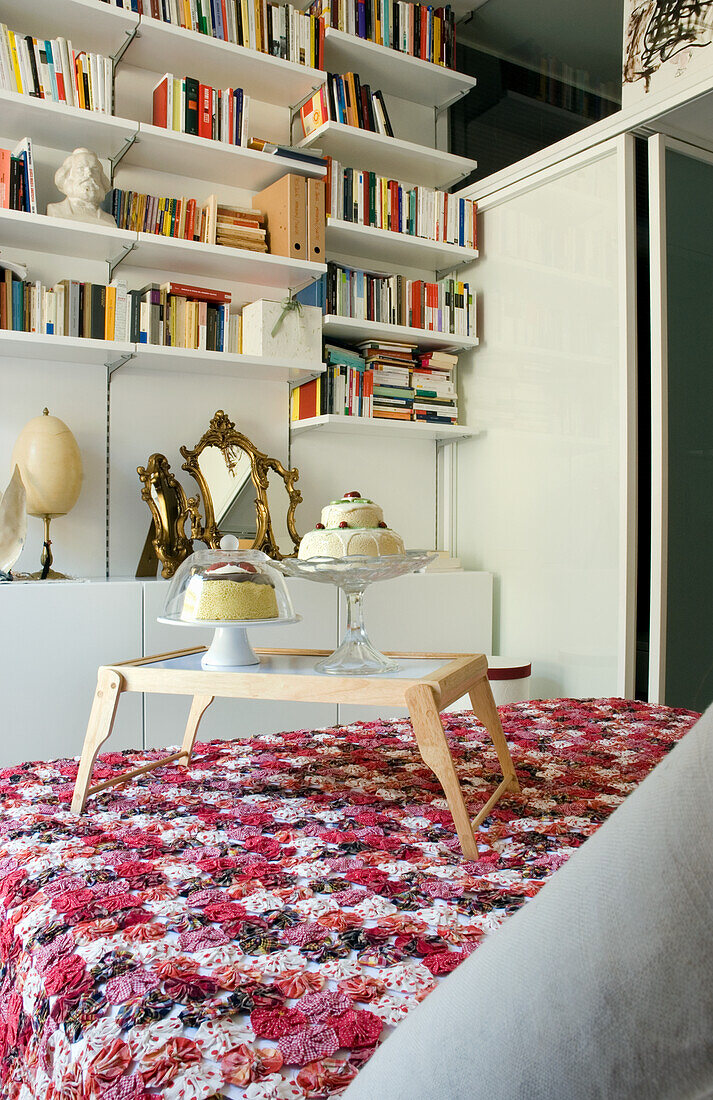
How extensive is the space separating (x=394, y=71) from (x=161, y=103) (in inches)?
43.9

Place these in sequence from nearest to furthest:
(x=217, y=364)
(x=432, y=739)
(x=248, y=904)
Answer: (x=248, y=904)
(x=432, y=739)
(x=217, y=364)

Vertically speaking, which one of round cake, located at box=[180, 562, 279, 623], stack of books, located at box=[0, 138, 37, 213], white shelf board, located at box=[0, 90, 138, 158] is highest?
white shelf board, located at box=[0, 90, 138, 158]

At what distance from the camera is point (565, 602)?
329 cm

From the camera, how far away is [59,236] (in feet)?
9.05

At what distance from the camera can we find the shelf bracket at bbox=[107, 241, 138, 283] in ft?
9.41

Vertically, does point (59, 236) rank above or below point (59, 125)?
below

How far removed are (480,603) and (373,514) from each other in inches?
87.8

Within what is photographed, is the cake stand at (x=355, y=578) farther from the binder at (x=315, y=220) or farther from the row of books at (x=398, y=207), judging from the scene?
the row of books at (x=398, y=207)

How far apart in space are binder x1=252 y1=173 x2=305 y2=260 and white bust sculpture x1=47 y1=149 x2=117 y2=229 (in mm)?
613

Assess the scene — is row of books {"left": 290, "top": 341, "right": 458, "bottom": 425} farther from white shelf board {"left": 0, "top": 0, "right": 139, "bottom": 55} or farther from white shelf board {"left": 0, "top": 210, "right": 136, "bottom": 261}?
white shelf board {"left": 0, "top": 0, "right": 139, "bottom": 55}

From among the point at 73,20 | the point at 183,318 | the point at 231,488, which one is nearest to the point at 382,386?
the point at 231,488

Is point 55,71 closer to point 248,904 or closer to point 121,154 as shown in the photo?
point 121,154

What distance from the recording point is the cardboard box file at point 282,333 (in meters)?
3.06

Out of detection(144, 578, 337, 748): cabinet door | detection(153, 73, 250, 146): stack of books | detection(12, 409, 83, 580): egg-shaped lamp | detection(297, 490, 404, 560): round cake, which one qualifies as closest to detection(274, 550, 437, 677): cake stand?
detection(297, 490, 404, 560): round cake
